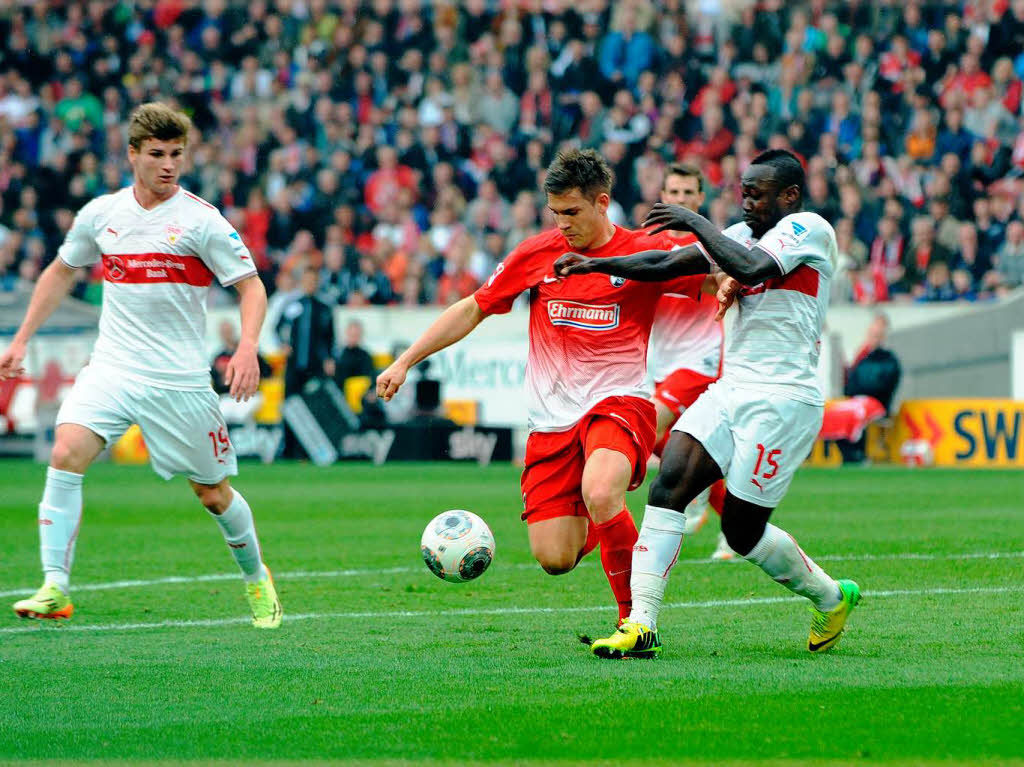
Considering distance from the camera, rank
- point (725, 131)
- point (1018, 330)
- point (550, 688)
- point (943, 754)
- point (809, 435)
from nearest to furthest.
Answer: point (943, 754) < point (550, 688) < point (809, 435) < point (1018, 330) < point (725, 131)

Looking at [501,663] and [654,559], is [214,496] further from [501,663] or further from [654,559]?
[654,559]

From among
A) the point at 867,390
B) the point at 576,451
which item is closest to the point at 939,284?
the point at 867,390

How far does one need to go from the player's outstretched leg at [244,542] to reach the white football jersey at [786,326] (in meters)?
2.50

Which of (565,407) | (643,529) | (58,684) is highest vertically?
(565,407)

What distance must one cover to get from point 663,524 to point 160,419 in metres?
2.56

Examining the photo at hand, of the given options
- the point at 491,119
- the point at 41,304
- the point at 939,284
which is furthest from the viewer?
the point at 491,119

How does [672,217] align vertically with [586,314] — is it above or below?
above

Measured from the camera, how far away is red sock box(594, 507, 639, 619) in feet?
22.9

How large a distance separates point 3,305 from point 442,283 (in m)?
6.07

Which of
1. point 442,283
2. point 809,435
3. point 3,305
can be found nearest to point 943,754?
point 809,435

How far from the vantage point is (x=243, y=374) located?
24.3ft

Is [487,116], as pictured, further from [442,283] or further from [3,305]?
[3,305]

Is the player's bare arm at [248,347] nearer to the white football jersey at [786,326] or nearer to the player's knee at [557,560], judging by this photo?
the player's knee at [557,560]

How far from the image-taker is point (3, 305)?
22.8m
